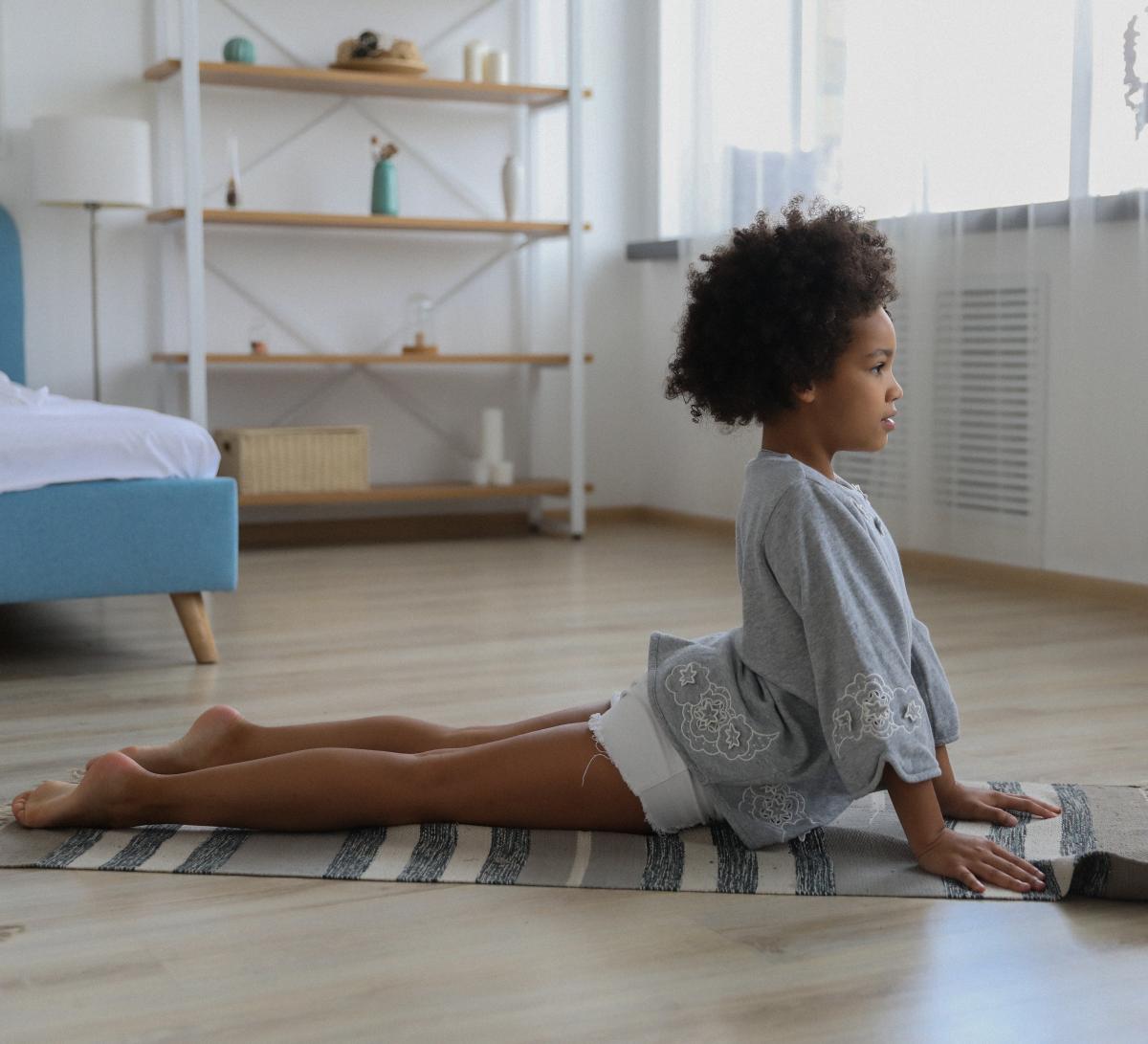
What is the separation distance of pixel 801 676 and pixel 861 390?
29 centimetres

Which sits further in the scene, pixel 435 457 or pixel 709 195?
pixel 435 457

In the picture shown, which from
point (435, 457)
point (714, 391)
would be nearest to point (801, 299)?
point (714, 391)

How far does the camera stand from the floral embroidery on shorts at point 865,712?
139cm

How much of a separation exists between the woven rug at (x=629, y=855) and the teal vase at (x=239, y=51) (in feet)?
9.83

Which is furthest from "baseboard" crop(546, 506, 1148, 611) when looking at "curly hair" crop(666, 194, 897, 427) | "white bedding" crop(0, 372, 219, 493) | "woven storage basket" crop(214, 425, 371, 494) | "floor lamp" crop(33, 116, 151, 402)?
"floor lamp" crop(33, 116, 151, 402)

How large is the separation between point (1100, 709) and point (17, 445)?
1774 millimetres

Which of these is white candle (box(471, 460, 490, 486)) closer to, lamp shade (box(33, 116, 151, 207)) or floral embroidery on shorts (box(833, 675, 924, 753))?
lamp shade (box(33, 116, 151, 207))

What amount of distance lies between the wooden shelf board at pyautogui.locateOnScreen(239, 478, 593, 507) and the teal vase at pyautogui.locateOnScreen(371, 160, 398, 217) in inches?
31.4

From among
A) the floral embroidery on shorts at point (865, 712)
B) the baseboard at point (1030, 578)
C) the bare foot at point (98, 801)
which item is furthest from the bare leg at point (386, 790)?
the baseboard at point (1030, 578)

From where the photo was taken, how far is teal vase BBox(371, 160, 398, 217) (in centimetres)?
434

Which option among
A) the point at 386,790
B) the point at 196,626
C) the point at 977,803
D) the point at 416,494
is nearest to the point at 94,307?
the point at 416,494

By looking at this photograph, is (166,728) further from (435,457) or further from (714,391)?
(435,457)

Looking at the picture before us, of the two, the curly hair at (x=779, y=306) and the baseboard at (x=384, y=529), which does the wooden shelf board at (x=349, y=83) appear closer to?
the baseboard at (x=384, y=529)

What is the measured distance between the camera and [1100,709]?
2.25m
